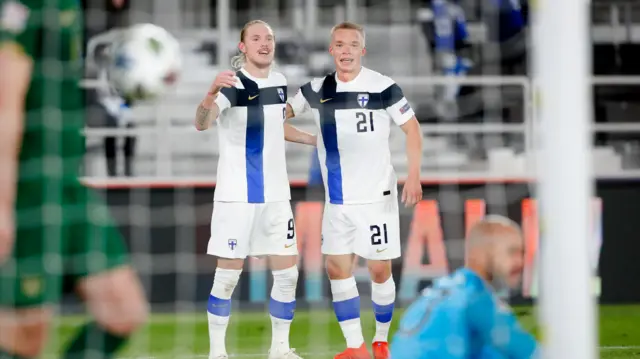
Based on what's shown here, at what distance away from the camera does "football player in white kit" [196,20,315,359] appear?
5.49m

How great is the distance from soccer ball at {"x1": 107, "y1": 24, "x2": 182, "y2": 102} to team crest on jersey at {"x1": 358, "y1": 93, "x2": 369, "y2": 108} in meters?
1.01

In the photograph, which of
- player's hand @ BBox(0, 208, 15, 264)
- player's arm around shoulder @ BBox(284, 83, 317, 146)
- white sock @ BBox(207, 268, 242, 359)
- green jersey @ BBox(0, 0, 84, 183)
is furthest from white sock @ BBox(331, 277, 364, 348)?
player's hand @ BBox(0, 208, 15, 264)

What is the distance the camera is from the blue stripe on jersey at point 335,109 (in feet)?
18.2

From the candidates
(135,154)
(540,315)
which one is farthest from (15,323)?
(135,154)

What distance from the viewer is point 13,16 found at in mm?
3316

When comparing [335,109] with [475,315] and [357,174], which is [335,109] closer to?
[357,174]

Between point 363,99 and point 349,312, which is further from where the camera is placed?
point 363,99

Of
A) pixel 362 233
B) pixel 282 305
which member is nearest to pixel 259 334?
pixel 282 305

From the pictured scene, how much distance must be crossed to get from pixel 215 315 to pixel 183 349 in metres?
0.90

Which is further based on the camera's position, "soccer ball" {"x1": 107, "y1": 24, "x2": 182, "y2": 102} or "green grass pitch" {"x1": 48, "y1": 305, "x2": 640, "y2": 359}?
"green grass pitch" {"x1": 48, "y1": 305, "x2": 640, "y2": 359}

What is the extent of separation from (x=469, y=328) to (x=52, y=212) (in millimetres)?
1271

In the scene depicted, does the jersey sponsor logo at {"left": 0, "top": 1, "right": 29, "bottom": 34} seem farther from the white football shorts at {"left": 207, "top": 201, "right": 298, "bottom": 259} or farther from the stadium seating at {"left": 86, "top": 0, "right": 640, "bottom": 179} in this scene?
the stadium seating at {"left": 86, "top": 0, "right": 640, "bottom": 179}

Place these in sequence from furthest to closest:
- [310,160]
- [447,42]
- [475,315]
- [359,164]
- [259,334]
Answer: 1. [447,42]
2. [310,160]
3. [259,334]
4. [359,164]
5. [475,315]

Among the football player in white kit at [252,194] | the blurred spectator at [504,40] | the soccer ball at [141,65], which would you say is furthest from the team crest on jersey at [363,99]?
the blurred spectator at [504,40]
